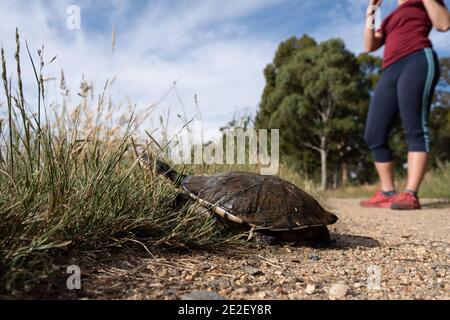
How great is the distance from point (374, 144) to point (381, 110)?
538 millimetres

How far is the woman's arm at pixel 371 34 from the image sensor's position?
18.3 ft

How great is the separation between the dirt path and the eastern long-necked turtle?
0.42 ft

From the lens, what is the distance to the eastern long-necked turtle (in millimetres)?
2254

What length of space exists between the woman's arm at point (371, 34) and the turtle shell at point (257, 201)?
4.10m

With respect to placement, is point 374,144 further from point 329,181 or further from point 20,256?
point 329,181

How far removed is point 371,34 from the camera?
5668 mm

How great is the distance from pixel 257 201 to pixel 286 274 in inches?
26.2

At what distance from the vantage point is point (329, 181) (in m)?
24.1

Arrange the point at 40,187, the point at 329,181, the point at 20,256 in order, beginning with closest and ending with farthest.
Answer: the point at 20,256, the point at 40,187, the point at 329,181

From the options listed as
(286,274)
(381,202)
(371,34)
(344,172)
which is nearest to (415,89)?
(371,34)

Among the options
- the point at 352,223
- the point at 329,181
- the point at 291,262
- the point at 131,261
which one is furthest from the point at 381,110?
the point at 329,181

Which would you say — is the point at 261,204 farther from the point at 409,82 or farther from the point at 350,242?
the point at 409,82

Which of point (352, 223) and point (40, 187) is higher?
point (40, 187)

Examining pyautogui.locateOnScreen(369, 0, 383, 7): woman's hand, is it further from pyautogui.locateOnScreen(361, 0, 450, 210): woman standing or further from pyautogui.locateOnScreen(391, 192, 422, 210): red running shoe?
pyautogui.locateOnScreen(391, 192, 422, 210): red running shoe
